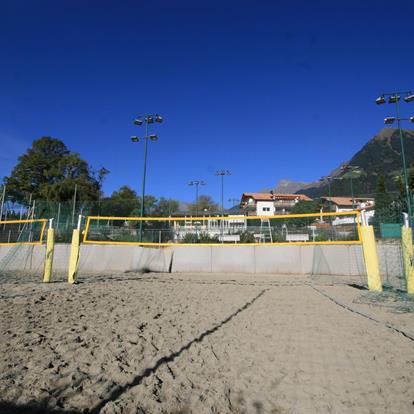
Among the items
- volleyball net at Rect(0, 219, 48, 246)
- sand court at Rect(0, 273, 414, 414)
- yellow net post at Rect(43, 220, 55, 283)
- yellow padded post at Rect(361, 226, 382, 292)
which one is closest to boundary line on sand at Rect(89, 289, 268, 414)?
sand court at Rect(0, 273, 414, 414)

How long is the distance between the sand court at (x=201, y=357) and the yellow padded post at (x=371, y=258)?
1614mm

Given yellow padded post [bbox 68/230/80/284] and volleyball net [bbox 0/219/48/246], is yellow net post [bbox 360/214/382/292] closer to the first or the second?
yellow padded post [bbox 68/230/80/284]

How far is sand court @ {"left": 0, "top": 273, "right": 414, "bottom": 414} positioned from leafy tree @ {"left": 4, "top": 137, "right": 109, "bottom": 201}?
107ft

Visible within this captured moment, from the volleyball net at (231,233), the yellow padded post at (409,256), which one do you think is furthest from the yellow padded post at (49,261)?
the yellow padded post at (409,256)

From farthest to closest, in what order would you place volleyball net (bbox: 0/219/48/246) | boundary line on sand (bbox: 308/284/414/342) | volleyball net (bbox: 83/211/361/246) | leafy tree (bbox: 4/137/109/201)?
leafy tree (bbox: 4/137/109/201) → volleyball net (bbox: 83/211/361/246) → volleyball net (bbox: 0/219/48/246) → boundary line on sand (bbox: 308/284/414/342)

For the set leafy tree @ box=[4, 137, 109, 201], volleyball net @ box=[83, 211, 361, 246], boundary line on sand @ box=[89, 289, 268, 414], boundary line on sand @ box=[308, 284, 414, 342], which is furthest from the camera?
leafy tree @ box=[4, 137, 109, 201]

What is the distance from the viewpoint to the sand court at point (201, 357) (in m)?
1.89

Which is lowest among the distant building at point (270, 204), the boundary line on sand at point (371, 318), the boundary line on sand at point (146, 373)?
the boundary line on sand at point (146, 373)

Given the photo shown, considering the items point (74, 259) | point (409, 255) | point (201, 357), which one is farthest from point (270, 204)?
point (201, 357)

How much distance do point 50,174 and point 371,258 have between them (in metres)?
38.3

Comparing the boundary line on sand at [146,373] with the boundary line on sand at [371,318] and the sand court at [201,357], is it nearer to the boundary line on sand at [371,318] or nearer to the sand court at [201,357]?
the sand court at [201,357]

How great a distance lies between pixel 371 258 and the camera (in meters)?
6.06

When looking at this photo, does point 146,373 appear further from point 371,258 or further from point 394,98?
point 394,98

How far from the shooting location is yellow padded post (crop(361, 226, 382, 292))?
6.02m
